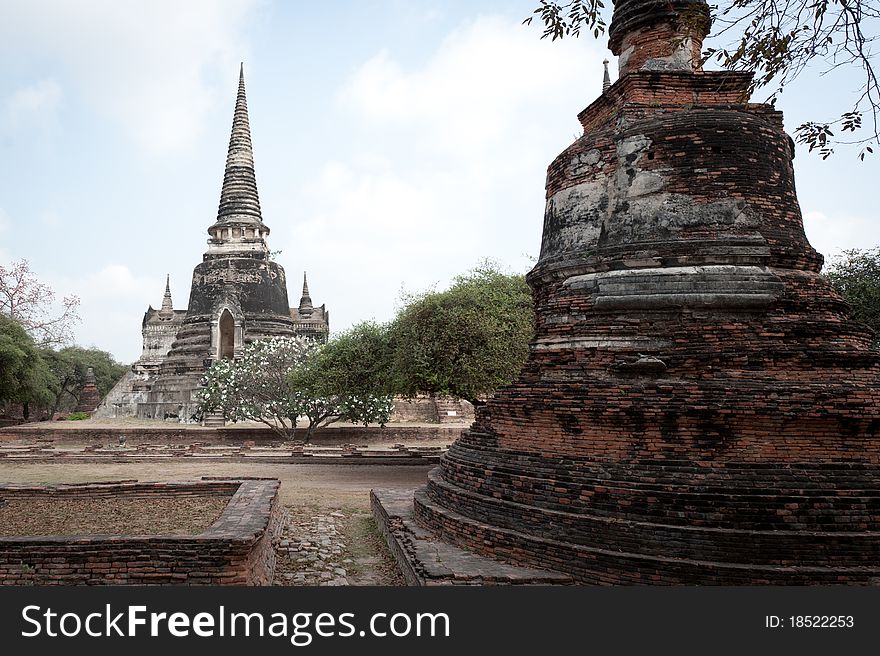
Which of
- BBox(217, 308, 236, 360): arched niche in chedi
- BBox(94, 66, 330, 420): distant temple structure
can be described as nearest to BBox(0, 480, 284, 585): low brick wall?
BBox(94, 66, 330, 420): distant temple structure

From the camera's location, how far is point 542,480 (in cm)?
641

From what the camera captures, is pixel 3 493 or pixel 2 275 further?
pixel 2 275

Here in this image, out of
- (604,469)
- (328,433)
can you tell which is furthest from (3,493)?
(328,433)

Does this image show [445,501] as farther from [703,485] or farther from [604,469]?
[703,485]

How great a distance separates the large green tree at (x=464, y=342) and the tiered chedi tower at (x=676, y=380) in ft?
16.4

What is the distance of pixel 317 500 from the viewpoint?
11.5m

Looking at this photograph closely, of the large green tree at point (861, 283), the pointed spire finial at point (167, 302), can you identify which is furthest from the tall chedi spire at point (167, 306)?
the large green tree at point (861, 283)

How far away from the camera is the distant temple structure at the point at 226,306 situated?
29.1 m

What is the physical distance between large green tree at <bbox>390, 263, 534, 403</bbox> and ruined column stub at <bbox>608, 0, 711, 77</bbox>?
5.83 m

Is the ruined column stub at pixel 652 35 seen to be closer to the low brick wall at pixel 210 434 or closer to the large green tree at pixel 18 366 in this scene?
the low brick wall at pixel 210 434

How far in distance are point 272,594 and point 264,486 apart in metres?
5.22

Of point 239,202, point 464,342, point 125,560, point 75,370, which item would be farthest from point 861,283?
point 75,370

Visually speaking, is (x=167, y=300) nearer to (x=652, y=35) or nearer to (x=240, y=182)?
(x=240, y=182)

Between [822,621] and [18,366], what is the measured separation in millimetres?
26879
